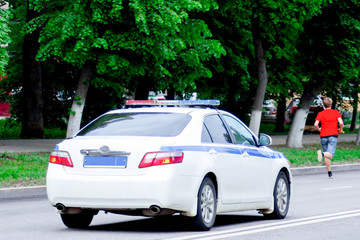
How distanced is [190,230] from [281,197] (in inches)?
90.0

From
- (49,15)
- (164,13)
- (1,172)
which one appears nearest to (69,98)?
(49,15)

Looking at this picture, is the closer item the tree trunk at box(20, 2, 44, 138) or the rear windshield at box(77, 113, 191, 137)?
the rear windshield at box(77, 113, 191, 137)

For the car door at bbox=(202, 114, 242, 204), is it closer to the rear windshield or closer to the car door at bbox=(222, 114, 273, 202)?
the car door at bbox=(222, 114, 273, 202)

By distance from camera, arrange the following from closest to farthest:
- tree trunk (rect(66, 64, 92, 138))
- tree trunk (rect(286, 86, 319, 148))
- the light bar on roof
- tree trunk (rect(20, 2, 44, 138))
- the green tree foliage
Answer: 1. the light bar on roof
2. the green tree foliage
3. tree trunk (rect(66, 64, 92, 138))
4. tree trunk (rect(20, 2, 44, 138))
5. tree trunk (rect(286, 86, 319, 148))

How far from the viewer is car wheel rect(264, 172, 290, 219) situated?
11473 mm

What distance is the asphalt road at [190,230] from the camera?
9.39 m

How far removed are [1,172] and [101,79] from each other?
9.41 metres

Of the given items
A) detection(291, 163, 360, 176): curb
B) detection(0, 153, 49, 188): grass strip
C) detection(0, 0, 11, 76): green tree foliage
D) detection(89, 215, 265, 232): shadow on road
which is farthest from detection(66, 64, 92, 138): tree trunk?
detection(89, 215, 265, 232): shadow on road

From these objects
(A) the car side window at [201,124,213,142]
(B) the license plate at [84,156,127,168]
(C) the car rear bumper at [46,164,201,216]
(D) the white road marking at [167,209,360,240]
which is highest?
(A) the car side window at [201,124,213,142]

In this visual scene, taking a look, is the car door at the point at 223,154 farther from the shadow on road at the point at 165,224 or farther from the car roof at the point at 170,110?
the shadow on road at the point at 165,224

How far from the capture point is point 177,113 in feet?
33.1

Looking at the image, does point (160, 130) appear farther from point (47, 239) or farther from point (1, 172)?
point (1, 172)

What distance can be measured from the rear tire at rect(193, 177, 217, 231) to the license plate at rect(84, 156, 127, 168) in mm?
928

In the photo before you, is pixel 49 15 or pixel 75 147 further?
pixel 49 15
